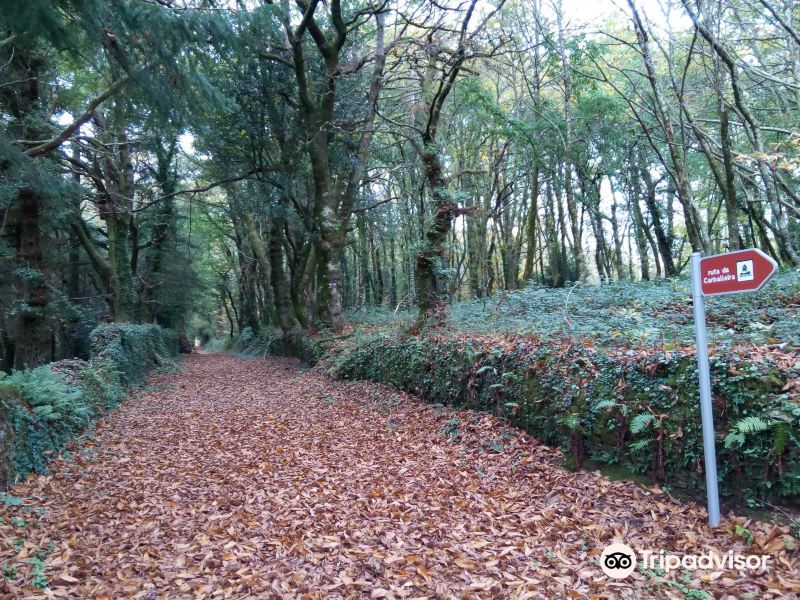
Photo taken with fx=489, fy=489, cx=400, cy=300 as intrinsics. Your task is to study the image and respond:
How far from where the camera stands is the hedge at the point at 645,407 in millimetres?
3502

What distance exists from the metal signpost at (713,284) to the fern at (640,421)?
0.85 metres

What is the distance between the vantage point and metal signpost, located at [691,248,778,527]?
115 inches

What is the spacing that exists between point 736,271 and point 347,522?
3.49 m

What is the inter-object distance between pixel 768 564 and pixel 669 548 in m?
0.57

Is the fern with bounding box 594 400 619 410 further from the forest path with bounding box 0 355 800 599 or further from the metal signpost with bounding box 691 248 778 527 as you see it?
the metal signpost with bounding box 691 248 778 527

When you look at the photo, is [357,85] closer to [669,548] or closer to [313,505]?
[313,505]

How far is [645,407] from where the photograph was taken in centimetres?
436

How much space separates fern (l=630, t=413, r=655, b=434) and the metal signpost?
848mm

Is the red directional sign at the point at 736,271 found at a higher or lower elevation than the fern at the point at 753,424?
higher

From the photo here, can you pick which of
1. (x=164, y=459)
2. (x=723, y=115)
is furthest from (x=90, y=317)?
(x=723, y=115)

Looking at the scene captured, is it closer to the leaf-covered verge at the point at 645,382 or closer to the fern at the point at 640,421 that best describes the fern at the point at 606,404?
the leaf-covered verge at the point at 645,382

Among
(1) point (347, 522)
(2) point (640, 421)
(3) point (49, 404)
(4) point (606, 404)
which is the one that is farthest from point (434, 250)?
(3) point (49, 404)

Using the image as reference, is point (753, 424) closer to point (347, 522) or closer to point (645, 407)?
point (645, 407)

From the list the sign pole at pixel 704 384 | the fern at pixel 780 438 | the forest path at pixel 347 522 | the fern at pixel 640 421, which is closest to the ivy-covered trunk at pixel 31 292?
the forest path at pixel 347 522
